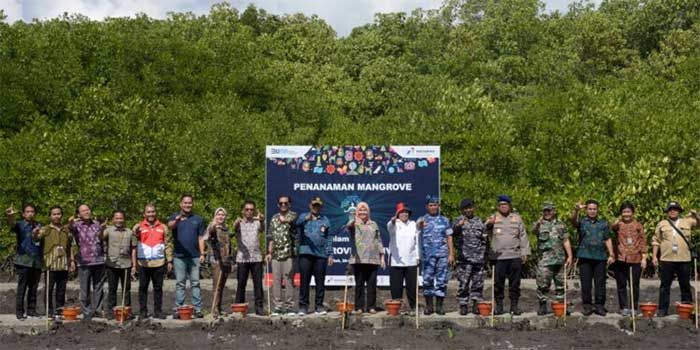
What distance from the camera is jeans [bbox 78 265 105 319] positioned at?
36.5 feet

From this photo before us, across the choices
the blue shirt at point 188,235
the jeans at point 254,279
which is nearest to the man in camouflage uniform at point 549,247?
the jeans at point 254,279

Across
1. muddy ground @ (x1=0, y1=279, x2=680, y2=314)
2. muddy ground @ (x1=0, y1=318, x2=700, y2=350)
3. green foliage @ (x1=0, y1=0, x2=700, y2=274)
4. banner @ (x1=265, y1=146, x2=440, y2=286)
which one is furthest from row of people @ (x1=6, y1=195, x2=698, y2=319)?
green foliage @ (x1=0, y1=0, x2=700, y2=274)

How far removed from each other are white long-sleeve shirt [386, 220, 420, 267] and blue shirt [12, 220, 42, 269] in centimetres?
445

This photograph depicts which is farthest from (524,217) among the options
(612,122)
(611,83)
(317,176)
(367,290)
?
(611,83)

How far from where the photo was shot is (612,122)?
59.7 ft

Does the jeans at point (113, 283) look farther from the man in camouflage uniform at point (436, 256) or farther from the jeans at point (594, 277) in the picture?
the jeans at point (594, 277)

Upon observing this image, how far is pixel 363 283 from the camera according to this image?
11.6 metres

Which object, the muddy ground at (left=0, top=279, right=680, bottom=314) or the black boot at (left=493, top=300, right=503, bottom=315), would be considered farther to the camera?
the muddy ground at (left=0, top=279, right=680, bottom=314)

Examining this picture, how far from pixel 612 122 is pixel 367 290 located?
344 inches

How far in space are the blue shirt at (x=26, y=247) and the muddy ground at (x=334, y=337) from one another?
98 centimetres

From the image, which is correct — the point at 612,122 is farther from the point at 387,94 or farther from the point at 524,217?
the point at 387,94

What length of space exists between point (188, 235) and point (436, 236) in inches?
123

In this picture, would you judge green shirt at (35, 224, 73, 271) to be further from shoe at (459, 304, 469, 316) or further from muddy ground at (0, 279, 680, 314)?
shoe at (459, 304, 469, 316)

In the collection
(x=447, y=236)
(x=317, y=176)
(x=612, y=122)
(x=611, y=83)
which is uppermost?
(x=611, y=83)
